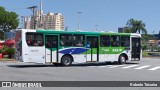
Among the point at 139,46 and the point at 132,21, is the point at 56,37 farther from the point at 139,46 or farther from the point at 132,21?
the point at 132,21

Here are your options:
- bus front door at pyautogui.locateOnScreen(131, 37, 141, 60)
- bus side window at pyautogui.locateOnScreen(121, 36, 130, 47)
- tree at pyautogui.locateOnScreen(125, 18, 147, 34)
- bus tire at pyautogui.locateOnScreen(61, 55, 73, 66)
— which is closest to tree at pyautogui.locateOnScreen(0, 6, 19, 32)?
tree at pyautogui.locateOnScreen(125, 18, 147, 34)

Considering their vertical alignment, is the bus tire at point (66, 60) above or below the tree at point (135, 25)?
below

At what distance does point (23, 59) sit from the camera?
27578 millimetres

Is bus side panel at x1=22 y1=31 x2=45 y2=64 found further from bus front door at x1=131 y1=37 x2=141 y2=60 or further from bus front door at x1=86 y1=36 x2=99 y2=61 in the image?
bus front door at x1=131 y1=37 x2=141 y2=60

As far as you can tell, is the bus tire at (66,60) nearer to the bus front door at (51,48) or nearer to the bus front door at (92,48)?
the bus front door at (51,48)

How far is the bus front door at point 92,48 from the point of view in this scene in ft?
100

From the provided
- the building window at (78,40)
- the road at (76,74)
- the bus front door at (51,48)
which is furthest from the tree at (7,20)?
the road at (76,74)

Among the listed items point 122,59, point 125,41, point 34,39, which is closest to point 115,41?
point 125,41

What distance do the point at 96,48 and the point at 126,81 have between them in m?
13.4

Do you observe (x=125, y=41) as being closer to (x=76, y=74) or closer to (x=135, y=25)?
(x=76, y=74)

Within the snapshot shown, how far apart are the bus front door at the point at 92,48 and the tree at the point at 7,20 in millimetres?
70393

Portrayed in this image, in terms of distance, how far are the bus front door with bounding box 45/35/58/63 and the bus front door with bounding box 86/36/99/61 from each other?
9.61ft

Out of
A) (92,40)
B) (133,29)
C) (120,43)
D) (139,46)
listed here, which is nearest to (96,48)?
(92,40)

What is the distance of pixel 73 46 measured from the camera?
2975 centimetres
